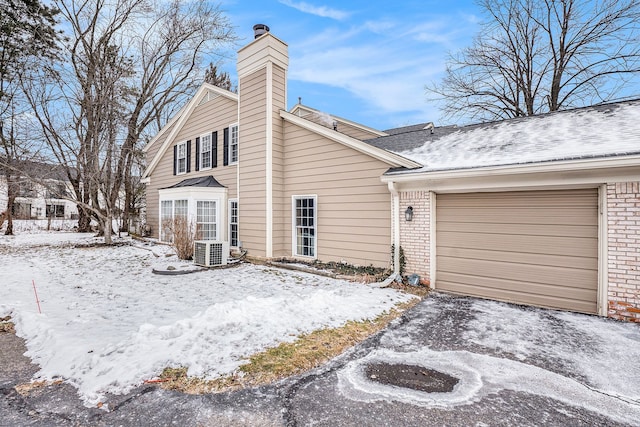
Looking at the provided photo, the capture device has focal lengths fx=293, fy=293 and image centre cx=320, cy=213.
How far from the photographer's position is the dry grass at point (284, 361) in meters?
2.66

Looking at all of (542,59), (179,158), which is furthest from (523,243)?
(542,59)

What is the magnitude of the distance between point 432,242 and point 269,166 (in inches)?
199

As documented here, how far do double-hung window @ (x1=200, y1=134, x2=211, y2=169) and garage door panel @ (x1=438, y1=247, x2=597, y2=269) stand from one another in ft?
31.0

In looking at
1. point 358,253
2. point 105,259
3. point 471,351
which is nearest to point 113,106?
point 105,259

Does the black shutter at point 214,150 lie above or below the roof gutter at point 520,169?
above

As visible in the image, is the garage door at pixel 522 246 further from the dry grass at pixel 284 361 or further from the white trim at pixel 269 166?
the white trim at pixel 269 166

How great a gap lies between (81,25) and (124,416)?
2077 cm

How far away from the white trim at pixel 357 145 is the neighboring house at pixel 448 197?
4 centimetres

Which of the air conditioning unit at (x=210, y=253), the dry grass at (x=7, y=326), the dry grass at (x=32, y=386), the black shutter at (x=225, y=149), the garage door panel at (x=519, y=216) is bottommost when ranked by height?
the dry grass at (x=7, y=326)

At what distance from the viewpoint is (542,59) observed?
565 inches

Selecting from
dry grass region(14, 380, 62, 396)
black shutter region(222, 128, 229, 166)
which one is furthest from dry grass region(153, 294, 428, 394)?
black shutter region(222, 128, 229, 166)

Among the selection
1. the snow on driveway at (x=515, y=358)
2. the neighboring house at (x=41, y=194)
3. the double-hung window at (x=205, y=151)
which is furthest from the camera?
the neighboring house at (x=41, y=194)

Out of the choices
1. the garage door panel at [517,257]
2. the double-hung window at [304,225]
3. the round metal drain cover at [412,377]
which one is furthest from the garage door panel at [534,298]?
the double-hung window at [304,225]

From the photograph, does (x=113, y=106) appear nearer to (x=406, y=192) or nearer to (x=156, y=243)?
(x=156, y=243)
